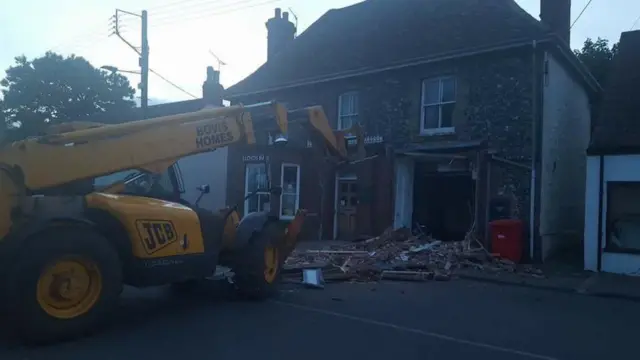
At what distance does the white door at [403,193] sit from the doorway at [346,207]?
163 centimetres

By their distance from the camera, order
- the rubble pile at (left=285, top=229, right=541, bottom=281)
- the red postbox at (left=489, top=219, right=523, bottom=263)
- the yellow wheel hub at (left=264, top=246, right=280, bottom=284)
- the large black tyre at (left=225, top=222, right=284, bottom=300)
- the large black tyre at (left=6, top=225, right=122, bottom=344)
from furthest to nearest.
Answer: the red postbox at (left=489, top=219, right=523, bottom=263) → the rubble pile at (left=285, top=229, right=541, bottom=281) → the yellow wheel hub at (left=264, top=246, right=280, bottom=284) → the large black tyre at (left=225, top=222, right=284, bottom=300) → the large black tyre at (left=6, top=225, right=122, bottom=344)

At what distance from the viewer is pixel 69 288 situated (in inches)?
276

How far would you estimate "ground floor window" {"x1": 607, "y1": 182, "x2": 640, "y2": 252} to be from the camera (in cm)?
1496

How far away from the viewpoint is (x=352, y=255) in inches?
586

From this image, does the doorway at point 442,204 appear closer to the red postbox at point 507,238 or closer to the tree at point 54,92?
the red postbox at point 507,238

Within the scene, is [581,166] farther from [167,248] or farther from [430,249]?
[167,248]

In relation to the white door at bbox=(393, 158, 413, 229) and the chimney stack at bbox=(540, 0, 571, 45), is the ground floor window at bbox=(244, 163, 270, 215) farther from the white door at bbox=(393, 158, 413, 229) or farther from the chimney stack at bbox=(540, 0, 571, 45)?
the chimney stack at bbox=(540, 0, 571, 45)

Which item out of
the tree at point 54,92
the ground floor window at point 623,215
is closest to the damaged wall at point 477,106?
the ground floor window at point 623,215

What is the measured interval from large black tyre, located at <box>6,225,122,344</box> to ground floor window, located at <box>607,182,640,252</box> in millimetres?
12278

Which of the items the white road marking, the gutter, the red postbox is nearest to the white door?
the gutter

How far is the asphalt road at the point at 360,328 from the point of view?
22.5 ft

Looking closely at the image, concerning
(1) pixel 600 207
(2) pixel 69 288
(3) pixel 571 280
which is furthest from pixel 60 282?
(1) pixel 600 207

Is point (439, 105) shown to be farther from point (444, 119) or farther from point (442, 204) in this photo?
point (442, 204)

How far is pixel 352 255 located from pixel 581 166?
1018 centimetres
